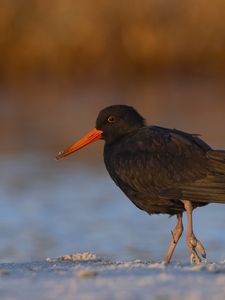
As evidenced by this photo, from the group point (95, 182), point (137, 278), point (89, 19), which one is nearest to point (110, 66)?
point (89, 19)

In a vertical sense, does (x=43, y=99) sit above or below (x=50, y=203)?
above

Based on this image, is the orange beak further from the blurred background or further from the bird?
the blurred background

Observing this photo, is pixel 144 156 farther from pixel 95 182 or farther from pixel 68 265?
pixel 95 182

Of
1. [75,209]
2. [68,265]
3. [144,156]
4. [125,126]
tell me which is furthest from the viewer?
[75,209]

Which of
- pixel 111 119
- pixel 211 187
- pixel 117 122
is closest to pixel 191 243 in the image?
pixel 211 187

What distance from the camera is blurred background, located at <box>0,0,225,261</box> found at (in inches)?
657

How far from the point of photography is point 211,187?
9.80m

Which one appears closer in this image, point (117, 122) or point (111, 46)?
point (117, 122)

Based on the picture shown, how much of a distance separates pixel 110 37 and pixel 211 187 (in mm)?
26312

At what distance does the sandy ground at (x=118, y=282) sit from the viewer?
22.7 ft

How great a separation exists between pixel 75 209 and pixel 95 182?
1.64 meters

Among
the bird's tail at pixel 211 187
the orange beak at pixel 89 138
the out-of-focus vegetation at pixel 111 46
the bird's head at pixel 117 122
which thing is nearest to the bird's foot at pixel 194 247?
the bird's tail at pixel 211 187

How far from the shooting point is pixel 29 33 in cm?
3606

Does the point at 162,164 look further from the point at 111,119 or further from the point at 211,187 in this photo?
the point at 111,119
